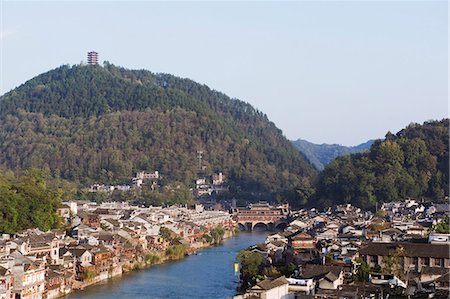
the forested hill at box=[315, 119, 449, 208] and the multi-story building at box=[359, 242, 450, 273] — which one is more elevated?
the forested hill at box=[315, 119, 449, 208]

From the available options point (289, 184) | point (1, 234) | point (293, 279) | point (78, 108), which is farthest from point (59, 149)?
point (293, 279)

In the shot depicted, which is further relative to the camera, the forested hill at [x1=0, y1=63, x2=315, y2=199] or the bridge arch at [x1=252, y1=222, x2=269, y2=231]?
the forested hill at [x1=0, y1=63, x2=315, y2=199]

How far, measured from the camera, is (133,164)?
58.5 metres

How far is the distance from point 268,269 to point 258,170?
3914cm

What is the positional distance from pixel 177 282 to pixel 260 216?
75.1ft

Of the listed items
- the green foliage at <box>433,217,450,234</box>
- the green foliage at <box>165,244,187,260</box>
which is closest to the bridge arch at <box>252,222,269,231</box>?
the green foliage at <box>165,244,187,260</box>

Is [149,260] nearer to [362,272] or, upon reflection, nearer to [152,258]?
[152,258]

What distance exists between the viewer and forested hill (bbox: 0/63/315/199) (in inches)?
2242

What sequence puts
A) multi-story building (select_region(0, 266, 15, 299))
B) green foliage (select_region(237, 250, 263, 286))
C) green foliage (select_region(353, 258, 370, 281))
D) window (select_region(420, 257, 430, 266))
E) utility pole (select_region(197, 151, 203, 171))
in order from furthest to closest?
utility pole (select_region(197, 151, 203, 171)) < green foliage (select_region(237, 250, 263, 286)) < window (select_region(420, 257, 430, 266)) < green foliage (select_region(353, 258, 370, 281)) < multi-story building (select_region(0, 266, 15, 299))

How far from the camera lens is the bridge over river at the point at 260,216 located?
4319 cm

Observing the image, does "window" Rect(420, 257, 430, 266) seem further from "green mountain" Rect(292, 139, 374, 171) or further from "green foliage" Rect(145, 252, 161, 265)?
"green mountain" Rect(292, 139, 374, 171)

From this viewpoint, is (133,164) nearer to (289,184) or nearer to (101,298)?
(289,184)

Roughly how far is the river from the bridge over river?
1603cm

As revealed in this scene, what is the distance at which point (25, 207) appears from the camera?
946 inches
